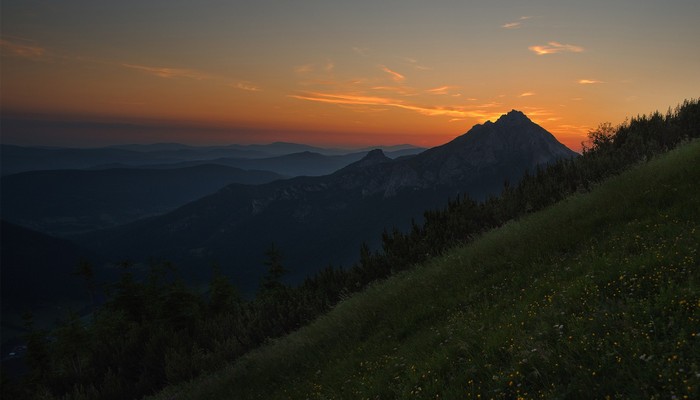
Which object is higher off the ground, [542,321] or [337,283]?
[542,321]

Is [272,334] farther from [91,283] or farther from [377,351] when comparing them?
[91,283]

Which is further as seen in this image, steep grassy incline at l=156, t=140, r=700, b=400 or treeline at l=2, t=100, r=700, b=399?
treeline at l=2, t=100, r=700, b=399

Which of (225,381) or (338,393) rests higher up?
(338,393)

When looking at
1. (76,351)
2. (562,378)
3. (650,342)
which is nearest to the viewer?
(650,342)

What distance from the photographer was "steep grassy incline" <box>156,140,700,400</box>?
4699 millimetres

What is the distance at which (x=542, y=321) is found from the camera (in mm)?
5852

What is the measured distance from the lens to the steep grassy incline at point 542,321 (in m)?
4.70

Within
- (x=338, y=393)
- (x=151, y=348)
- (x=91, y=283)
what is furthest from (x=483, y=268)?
(x=91, y=283)

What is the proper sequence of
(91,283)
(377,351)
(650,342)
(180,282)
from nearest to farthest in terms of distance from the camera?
(650,342) < (377,351) < (180,282) < (91,283)

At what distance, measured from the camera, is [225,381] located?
1242 centimetres

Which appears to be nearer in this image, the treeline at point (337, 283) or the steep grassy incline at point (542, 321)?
the steep grassy incline at point (542, 321)

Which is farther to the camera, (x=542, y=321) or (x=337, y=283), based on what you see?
(x=337, y=283)

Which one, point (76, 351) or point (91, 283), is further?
point (91, 283)

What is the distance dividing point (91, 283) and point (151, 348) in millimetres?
66804
